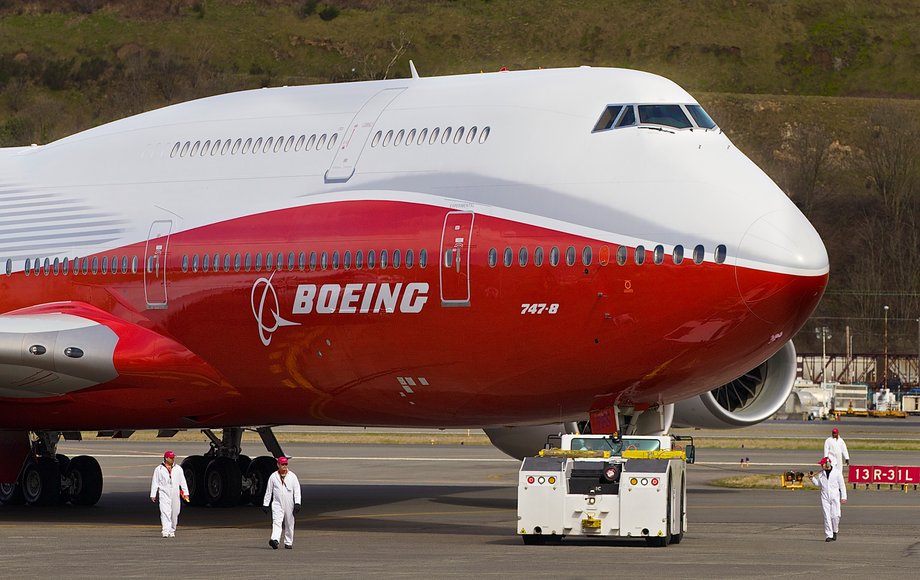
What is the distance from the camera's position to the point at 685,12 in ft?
601

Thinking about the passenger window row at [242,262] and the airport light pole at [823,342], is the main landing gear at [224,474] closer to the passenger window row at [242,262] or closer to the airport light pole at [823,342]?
the passenger window row at [242,262]

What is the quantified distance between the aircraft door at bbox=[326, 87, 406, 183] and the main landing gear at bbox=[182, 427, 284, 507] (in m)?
7.42

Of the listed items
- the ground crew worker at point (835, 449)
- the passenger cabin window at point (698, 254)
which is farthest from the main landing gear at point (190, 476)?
the passenger cabin window at point (698, 254)

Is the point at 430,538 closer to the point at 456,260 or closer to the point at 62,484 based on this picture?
the point at 456,260

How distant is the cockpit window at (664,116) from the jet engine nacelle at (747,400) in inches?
248

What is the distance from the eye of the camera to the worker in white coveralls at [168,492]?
958 inches

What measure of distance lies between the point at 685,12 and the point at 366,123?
16346 cm

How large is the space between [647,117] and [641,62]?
15423 cm

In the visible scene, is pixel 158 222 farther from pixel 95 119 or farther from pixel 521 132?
pixel 95 119

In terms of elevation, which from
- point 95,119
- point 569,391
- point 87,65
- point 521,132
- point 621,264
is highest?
point 87,65

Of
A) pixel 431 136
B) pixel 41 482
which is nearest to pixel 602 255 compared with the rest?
pixel 431 136

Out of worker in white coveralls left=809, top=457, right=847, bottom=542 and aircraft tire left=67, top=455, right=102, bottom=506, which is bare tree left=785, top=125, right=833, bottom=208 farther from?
worker in white coveralls left=809, top=457, right=847, bottom=542

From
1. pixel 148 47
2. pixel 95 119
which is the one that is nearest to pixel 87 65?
pixel 148 47

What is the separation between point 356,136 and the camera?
80.3 feet
